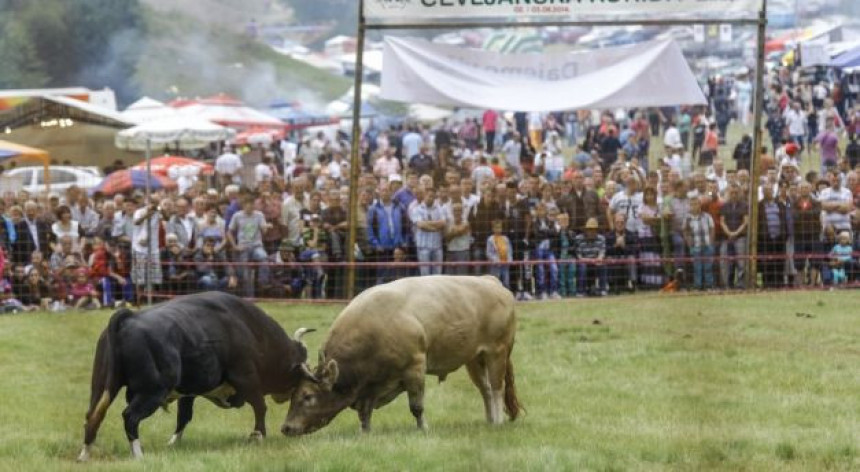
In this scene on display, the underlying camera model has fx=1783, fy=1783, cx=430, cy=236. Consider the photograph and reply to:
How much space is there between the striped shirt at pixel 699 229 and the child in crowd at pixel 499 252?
240 centimetres

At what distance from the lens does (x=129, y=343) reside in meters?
11.4

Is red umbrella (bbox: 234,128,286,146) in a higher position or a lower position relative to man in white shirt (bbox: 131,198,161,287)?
higher

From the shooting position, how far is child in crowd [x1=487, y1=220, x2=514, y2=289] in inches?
901

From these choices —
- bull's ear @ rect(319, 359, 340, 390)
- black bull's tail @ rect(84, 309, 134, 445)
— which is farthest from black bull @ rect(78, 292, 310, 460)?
bull's ear @ rect(319, 359, 340, 390)

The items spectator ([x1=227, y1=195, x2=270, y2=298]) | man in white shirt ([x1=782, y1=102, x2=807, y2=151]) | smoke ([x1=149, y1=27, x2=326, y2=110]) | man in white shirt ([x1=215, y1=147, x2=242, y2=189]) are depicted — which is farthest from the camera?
smoke ([x1=149, y1=27, x2=326, y2=110])

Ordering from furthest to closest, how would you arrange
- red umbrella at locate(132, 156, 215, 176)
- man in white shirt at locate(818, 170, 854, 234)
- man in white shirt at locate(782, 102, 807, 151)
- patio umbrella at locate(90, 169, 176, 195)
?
man in white shirt at locate(782, 102, 807, 151) < red umbrella at locate(132, 156, 215, 176) < patio umbrella at locate(90, 169, 176, 195) < man in white shirt at locate(818, 170, 854, 234)

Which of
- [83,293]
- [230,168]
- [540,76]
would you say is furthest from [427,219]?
[230,168]

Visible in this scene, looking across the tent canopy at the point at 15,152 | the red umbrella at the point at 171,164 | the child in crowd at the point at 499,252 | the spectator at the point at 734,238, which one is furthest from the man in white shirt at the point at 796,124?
the tent canopy at the point at 15,152

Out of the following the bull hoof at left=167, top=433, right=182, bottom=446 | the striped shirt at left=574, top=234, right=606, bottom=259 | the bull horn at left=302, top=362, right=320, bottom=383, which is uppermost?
the striped shirt at left=574, top=234, right=606, bottom=259

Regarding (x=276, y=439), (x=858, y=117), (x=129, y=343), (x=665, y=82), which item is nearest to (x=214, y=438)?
(x=276, y=439)

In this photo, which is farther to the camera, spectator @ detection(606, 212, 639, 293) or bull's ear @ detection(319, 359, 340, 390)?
spectator @ detection(606, 212, 639, 293)

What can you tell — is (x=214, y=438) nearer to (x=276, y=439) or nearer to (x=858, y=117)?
(x=276, y=439)

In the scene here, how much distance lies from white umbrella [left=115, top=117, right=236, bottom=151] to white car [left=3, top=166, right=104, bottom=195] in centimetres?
91

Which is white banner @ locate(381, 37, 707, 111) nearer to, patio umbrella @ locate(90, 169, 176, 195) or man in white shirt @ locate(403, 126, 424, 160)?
patio umbrella @ locate(90, 169, 176, 195)
